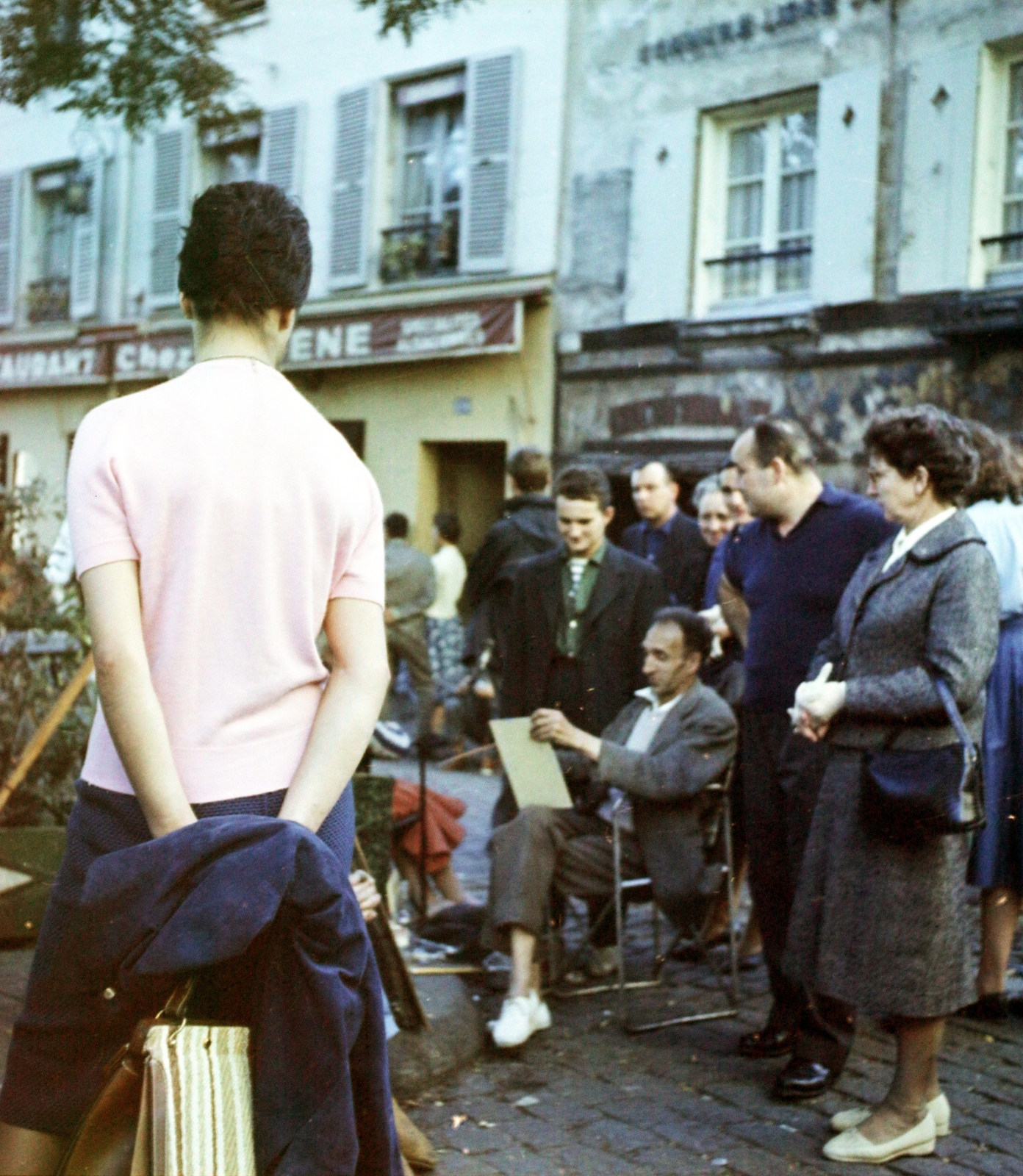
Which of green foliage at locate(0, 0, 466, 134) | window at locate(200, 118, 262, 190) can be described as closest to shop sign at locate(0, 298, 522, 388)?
window at locate(200, 118, 262, 190)

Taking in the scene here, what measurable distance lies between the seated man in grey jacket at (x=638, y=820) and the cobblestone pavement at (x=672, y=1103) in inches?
12.3

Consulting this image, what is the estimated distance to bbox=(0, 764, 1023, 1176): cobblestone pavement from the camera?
3844mm

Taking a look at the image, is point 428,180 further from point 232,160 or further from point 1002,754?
point 1002,754

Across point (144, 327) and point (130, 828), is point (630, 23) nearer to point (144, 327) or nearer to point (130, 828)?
point (144, 327)

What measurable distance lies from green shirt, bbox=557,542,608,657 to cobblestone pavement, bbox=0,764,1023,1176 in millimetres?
1286

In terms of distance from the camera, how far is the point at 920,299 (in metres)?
11.4

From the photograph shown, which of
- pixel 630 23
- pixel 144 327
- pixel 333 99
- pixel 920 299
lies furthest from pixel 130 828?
pixel 144 327

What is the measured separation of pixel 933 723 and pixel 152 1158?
101 inches

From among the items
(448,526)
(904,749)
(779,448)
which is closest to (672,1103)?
(904,749)

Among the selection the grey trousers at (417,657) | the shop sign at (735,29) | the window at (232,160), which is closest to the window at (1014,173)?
the shop sign at (735,29)

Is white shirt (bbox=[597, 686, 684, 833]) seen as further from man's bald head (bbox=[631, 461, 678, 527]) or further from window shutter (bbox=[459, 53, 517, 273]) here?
window shutter (bbox=[459, 53, 517, 273])

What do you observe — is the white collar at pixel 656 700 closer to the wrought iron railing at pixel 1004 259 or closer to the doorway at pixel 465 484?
the wrought iron railing at pixel 1004 259

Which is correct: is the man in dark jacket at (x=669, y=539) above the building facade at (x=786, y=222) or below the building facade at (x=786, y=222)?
below

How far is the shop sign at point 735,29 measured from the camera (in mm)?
11969
